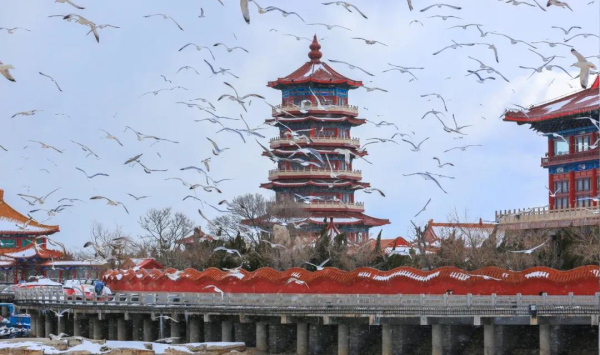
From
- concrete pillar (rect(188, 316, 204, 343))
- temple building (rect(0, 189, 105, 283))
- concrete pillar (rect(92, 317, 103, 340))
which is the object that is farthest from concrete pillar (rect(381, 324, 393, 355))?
temple building (rect(0, 189, 105, 283))

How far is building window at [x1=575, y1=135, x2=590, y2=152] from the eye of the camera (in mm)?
93938

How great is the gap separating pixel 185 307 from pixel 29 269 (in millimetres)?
65113

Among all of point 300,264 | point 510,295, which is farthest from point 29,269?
point 510,295

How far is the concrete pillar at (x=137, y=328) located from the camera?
236 ft

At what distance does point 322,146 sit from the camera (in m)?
121

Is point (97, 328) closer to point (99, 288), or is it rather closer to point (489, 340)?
point (99, 288)

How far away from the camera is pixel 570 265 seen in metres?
71.3

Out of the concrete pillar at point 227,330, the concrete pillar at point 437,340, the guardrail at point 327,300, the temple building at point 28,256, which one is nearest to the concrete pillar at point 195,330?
the guardrail at point 327,300

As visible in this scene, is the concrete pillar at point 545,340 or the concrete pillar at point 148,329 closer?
the concrete pillar at point 545,340

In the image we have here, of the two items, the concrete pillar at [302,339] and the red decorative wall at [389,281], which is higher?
the red decorative wall at [389,281]

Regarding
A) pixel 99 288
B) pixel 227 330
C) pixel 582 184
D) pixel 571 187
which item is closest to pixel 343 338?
pixel 227 330

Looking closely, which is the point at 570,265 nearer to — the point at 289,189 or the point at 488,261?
the point at 488,261

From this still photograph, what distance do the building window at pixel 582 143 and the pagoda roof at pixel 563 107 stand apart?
2453 mm

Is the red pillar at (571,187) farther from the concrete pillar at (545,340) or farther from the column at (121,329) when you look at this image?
the concrete pillar at (545,340)
